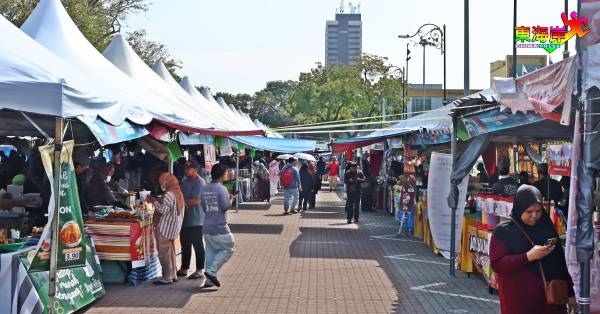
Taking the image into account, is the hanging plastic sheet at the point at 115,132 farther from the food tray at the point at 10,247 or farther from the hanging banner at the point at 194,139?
the hanging banner at the point at 194,139

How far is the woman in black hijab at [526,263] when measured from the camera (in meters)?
5.48

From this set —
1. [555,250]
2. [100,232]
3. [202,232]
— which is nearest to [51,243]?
[100,232]

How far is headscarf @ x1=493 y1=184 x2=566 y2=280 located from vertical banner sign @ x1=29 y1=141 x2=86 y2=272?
4522 mm

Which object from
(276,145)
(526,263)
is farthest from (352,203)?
(526,263)

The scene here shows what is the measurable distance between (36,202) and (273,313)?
14.6 feet

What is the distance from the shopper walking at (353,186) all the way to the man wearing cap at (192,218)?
393 inches

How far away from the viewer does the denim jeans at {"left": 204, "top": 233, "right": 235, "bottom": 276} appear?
1048 cm

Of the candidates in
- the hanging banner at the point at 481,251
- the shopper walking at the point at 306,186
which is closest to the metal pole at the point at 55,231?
the hanging banner at the point at 481,251

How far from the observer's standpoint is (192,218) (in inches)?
449

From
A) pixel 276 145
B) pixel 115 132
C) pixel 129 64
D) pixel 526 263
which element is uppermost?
pixel 129 64

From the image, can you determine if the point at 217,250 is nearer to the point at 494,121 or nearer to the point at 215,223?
the point at 215,223

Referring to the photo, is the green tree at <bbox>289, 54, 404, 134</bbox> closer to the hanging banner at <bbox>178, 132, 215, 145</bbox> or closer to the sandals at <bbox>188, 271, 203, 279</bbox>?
the hanging banner at <bbox>178, 132, 215, 145</bbox>

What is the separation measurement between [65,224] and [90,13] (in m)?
32.0

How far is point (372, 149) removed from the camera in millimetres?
30781
